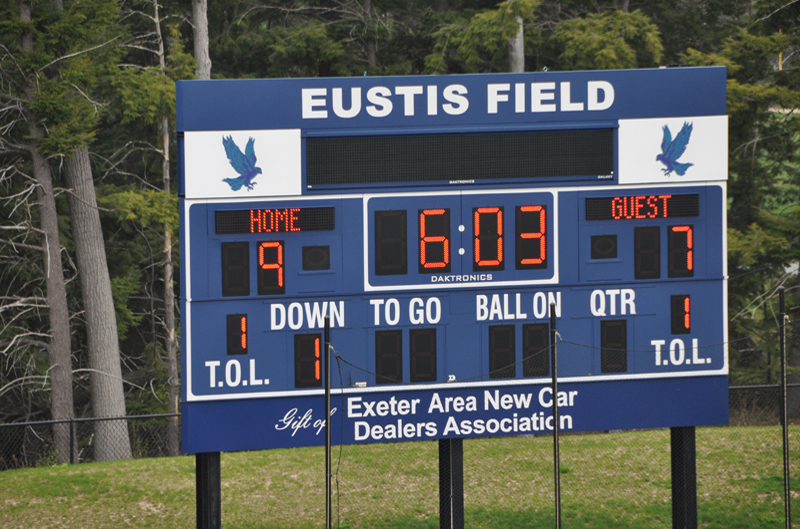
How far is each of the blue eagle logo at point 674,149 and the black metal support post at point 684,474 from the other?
2.56 m

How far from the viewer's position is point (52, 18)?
16.0 m

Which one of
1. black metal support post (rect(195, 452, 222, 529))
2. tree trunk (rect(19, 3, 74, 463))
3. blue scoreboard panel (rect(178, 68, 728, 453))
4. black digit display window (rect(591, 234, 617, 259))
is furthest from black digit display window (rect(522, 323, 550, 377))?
tree trunk (rect(19, 3, 74, 463))

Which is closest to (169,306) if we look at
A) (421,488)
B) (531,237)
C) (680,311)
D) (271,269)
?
(421,488)

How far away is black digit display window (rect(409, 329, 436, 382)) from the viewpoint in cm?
837

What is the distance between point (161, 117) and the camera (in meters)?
18.2

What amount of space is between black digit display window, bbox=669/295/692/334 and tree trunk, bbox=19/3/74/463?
1096 centimetres

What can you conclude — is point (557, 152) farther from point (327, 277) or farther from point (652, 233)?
point (327, 277)

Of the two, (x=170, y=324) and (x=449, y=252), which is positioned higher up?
(x=449, y=252)

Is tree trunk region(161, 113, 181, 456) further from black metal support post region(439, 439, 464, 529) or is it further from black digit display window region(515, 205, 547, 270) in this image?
black digit display window region(515, 205, 547, 270)

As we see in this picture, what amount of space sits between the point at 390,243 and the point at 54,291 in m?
10.0

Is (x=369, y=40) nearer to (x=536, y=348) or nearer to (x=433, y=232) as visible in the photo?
(x=433, y=232)

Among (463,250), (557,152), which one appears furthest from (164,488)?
(557,152)

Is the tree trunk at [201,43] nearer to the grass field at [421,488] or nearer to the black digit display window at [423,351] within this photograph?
the grass field at [421,488]

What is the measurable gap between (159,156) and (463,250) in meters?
14.0
